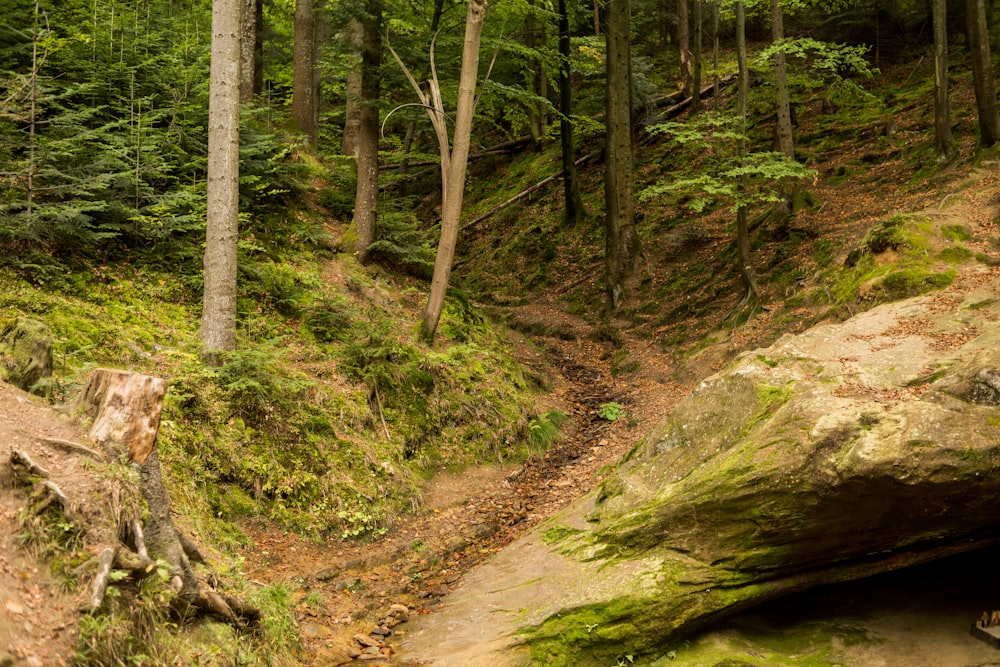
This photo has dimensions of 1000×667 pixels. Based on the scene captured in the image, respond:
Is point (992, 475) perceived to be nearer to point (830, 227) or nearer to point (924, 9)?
point (830, 227)

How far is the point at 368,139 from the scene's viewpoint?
44.7 feet

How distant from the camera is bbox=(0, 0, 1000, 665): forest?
6383 mm

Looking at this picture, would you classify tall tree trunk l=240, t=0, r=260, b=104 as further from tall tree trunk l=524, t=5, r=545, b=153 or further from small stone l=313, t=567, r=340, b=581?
small stone l=313, t=567, r=340, b=581

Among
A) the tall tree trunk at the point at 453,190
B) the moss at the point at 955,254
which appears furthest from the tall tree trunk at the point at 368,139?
the moss at the point at 955,254

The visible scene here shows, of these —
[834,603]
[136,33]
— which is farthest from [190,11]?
[834,603]

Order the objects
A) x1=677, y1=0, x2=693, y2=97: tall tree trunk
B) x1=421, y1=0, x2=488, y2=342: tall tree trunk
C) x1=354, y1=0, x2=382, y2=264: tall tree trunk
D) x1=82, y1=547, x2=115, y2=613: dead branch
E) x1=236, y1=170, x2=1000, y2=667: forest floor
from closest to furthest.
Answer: x1=82, y1=547, x2=115, y2=613: dead branch → x1=236, y1=170, x2=1000, y2=667: forest floor → x1=421, y1=0, x2=488, y2=342: tall tree trunk → x1=354, y1=0, x2=382, y2=264: tall tree trunk → x1=677, y1=0, x2=693, y2=97: tall tree trunk

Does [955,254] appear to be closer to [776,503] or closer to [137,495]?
[776,503]

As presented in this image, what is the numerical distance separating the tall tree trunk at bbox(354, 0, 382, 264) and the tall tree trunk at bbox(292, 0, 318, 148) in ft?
10.8

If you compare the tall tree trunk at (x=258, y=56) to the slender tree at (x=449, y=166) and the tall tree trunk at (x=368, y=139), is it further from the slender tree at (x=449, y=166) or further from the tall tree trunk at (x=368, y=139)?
the slender tree at (x=449, y=166)

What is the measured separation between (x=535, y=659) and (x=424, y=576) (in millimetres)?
2164

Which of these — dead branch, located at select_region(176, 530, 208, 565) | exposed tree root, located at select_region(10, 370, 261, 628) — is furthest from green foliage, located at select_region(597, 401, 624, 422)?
dead branch, located at select_region(176, 530, 208, 565)

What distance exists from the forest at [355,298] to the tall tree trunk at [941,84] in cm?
6

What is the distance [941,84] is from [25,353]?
16.1 meters

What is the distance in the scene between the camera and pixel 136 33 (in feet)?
37.5
